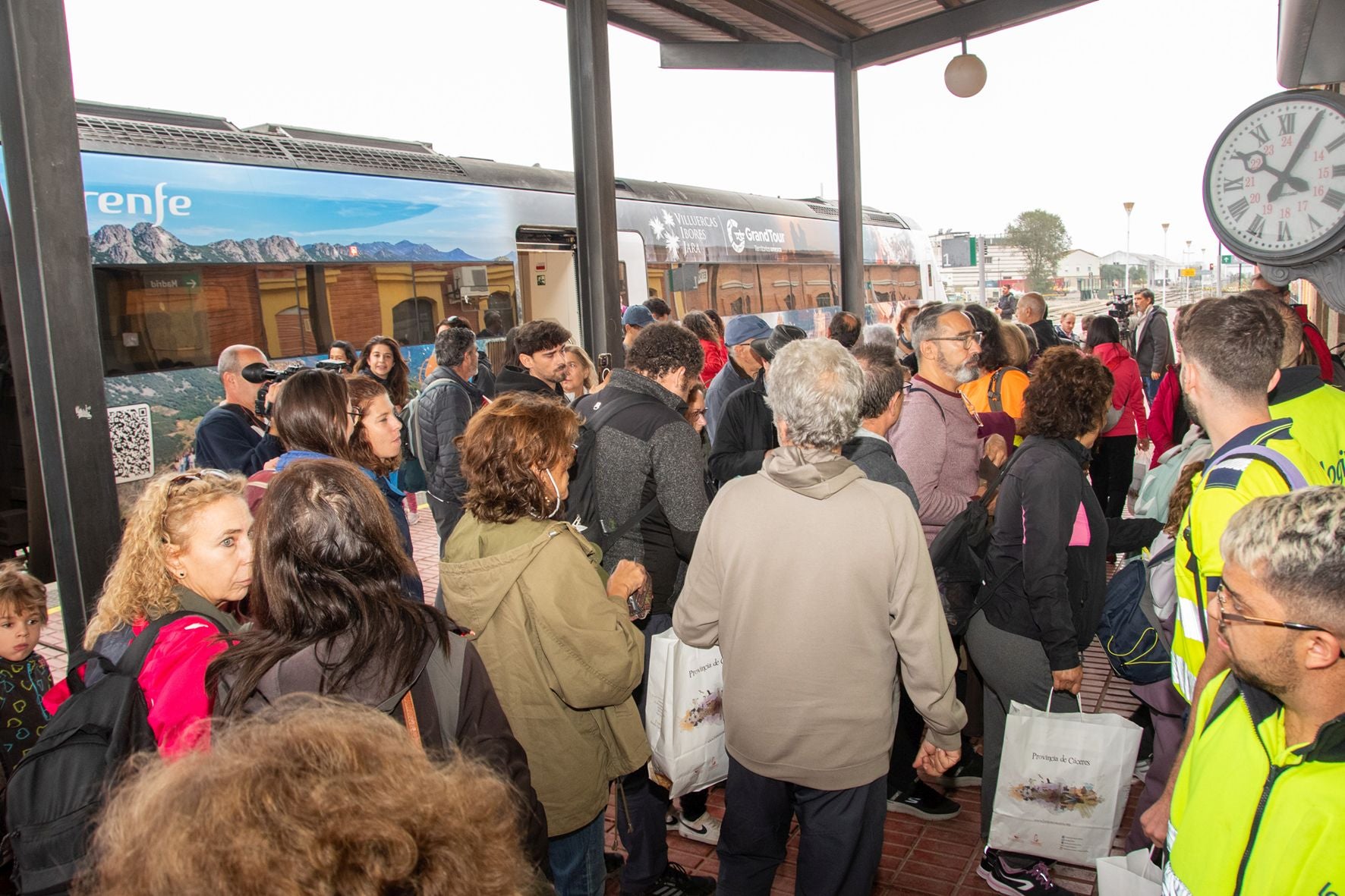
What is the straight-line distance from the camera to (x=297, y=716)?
852 millimetres

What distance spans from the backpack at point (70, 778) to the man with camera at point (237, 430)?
2182 mm

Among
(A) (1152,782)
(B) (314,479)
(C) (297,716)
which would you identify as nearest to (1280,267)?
(A) (1152,782)

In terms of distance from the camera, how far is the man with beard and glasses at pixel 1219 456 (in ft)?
6.76

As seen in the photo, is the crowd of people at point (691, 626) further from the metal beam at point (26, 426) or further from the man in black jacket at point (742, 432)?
the metal beam at point (26, 426)

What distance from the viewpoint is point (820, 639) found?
7.73ft

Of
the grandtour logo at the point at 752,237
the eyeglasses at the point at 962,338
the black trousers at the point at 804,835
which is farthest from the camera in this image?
the grandtour logo at the point at 752,237

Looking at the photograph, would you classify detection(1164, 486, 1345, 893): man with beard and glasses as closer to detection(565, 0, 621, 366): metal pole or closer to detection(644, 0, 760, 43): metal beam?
detection(565, 0, 621, 366): metal pole

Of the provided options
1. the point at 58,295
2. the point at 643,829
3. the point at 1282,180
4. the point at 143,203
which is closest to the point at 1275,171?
the point at 1282,180

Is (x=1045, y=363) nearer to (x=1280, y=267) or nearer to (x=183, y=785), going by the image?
(x=1280, y=267)

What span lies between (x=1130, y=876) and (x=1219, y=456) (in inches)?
42.4

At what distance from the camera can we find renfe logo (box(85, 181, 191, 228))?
7711 millimetres

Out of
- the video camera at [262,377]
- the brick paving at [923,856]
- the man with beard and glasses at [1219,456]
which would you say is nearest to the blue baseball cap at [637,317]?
the video camera at [262,377]

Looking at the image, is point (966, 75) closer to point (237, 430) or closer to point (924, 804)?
point (924, 804)

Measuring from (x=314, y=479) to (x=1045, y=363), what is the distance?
8.54 feet
